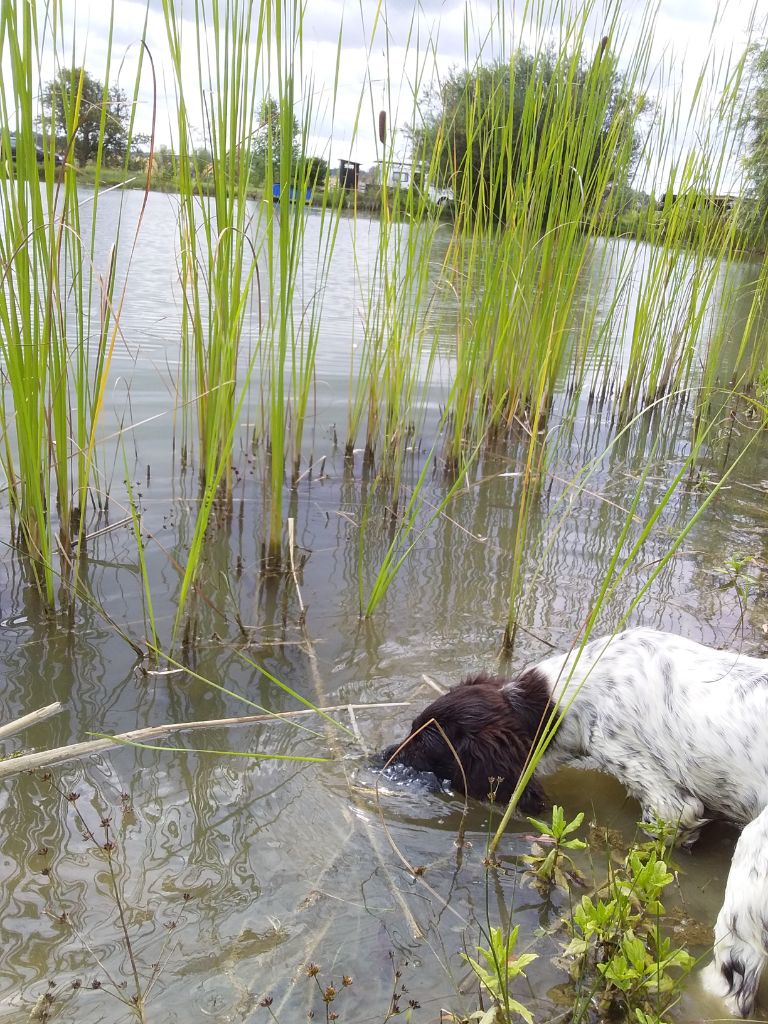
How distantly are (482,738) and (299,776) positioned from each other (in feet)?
1.78

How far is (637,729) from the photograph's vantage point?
7.31 ft

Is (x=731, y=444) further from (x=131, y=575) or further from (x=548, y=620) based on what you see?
(x=131, y=575)

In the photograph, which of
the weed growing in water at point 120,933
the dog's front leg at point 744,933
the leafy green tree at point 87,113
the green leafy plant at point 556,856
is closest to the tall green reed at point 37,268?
the leafy green tree at point 87,113

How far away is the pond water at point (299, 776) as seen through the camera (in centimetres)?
166

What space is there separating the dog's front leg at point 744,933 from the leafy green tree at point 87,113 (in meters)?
2.42

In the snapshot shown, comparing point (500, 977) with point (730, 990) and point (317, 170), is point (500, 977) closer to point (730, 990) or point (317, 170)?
point (730, 990)

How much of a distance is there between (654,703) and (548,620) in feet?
3.23

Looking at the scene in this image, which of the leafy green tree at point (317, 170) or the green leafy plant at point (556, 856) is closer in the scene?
the green leafy plant at point (556, 856)

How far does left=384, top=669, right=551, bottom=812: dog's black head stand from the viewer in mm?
2213

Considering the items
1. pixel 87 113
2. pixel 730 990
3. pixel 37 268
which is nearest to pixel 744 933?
pixel 730 990

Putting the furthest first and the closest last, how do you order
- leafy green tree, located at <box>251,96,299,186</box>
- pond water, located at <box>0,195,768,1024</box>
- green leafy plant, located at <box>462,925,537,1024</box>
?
leafy green tree, located at <box>251,96,299,186</box> < pond water, located at <box>0,195,768,1024</box> < green leafy plant, located at <box>462,925,537,1024</box>

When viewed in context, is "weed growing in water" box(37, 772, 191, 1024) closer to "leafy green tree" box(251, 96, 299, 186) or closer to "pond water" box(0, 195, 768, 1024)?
"pond water" box(0, 195, 768, 1024)

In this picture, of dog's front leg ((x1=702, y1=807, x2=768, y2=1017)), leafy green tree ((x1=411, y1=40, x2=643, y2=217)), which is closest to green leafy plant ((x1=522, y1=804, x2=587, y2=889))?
dog's front leg ((x1=702, y1=807, x2=768, y2=1017))

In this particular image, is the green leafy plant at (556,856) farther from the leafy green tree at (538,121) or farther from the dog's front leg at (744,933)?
the leafy green tree at (538,121)
